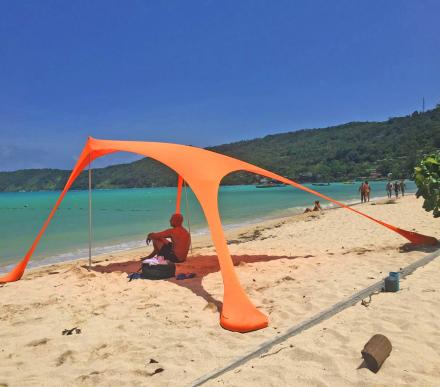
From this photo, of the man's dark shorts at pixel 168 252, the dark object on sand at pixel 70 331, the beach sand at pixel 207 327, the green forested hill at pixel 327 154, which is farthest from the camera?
the green forested hill at pixel 327 154

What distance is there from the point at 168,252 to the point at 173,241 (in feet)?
0.92

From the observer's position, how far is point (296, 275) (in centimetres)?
640

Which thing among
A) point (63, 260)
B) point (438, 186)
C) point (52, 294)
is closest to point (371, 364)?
point (52, 294)

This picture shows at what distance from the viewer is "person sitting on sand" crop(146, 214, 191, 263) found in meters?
6.84

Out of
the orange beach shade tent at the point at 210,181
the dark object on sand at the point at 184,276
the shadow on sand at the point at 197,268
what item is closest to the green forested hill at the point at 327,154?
the shadow on sand at the point at 197,268

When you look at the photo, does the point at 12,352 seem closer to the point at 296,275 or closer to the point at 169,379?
the point at 169,379

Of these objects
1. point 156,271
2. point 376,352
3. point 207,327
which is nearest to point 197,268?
point 156,271

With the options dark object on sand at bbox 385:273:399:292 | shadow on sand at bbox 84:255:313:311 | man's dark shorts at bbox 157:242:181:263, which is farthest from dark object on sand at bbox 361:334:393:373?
man's dark shorts at bbox 157:242:181:263

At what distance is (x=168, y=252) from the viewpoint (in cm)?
720

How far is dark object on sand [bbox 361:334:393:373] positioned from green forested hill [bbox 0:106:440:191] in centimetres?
8054

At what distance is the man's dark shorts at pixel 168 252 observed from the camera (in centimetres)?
705

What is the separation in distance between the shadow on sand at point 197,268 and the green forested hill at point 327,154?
7560 centimetres

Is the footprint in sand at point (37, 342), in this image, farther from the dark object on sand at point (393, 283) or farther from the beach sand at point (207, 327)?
the dark object on sand at point (393, 283)

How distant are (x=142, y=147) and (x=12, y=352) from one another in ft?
13.2
